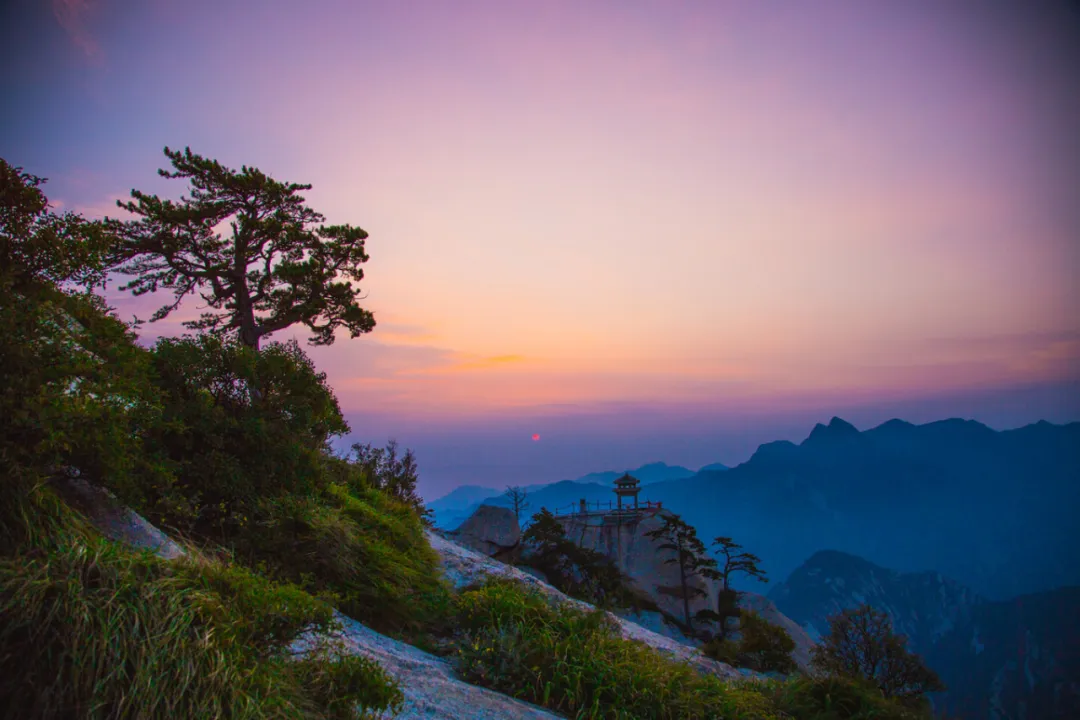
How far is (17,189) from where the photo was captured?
5.10 m

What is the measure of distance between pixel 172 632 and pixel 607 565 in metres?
32.4

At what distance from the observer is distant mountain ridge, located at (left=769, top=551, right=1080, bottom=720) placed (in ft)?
346

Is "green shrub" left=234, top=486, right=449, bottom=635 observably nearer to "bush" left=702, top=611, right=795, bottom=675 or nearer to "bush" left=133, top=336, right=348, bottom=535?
"bush" left=133, top=336, right=348, bottom=535

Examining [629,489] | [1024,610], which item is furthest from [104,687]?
[1024,610]

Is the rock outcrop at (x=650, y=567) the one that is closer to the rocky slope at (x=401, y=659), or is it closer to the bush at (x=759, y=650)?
the bush at (x=759, y=650)

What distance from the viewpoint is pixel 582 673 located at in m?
6.38

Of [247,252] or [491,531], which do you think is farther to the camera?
[491,531]

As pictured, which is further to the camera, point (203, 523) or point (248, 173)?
point (248, 173)

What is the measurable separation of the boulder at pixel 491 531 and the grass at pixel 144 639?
28782 mm

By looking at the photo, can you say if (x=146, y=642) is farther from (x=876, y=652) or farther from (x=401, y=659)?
(x=876, y=652)

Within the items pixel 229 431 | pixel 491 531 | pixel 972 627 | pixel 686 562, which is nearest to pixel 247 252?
pixel 229 431

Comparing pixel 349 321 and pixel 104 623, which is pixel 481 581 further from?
pixel 349 321

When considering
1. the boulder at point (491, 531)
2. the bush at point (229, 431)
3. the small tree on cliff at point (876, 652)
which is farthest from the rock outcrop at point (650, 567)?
the bush at point (229, 431)

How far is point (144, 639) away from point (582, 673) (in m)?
4.56
